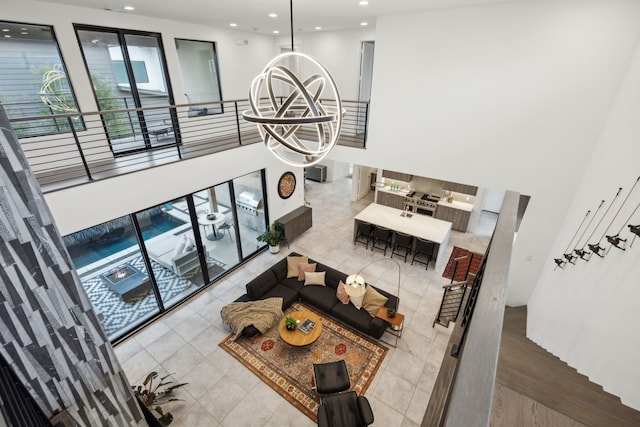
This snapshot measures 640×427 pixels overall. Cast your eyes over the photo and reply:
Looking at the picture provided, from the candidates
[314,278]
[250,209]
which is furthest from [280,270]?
[250,209]

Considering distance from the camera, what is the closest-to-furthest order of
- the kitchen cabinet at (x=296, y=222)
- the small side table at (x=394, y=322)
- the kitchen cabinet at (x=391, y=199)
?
the small side table at (x=394, y=322) < the kitchen cabinet at (x=296, y=222) < the kitchen cabinet at (x=391, y=199)

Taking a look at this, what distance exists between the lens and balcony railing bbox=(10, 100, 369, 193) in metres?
4.64

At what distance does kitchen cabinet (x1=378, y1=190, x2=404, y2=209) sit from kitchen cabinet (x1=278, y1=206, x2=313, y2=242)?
10.5 feet

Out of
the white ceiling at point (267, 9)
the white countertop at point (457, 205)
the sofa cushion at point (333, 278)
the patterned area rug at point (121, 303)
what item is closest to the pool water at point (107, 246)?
the patterned area rug at point (121, 303)

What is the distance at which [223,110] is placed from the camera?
814 cm

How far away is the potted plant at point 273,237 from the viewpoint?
26.6 feet

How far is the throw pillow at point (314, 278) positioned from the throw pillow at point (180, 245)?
2873 mm

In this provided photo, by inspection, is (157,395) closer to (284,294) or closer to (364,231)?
(284,294)

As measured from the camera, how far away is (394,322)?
5633 millimetres

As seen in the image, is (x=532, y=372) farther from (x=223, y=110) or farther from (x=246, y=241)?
(x=223, y=110)

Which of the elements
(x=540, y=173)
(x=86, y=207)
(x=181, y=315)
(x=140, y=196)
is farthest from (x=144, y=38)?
(x=540, y=173)

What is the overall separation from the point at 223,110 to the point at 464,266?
7.95 meters

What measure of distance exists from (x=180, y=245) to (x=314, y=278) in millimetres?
3138

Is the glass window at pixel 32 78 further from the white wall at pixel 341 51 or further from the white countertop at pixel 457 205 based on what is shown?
the white countertop at pixel 457 205
